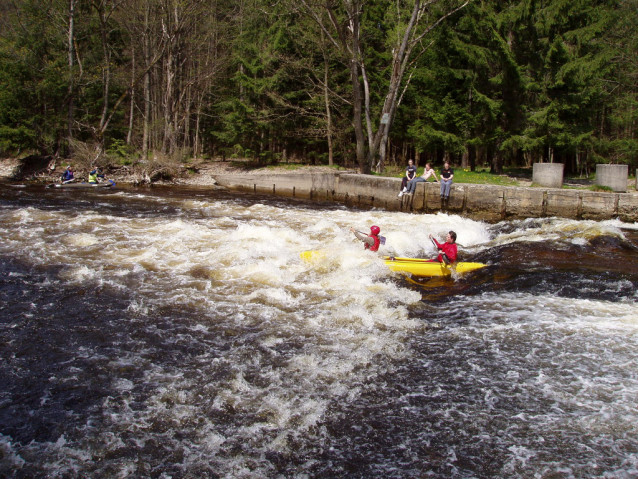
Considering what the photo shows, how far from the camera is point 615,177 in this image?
16.8 meters

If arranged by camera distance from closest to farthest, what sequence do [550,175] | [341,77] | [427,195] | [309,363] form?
[309,363] → [550,175] → [427,195] → [341,77]

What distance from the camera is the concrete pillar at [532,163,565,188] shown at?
59.5 feet

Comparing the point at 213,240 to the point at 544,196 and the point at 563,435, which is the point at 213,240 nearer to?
the point at 563,435

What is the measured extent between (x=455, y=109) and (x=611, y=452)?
860 inches

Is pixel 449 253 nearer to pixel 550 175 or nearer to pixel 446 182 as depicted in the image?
pixel 446 182

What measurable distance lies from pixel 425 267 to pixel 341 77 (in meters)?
21.1

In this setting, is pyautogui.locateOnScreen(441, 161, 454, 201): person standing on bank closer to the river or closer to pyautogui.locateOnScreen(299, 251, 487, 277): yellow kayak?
the river

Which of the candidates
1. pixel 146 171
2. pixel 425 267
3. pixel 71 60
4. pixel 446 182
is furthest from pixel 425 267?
pixel 71 60

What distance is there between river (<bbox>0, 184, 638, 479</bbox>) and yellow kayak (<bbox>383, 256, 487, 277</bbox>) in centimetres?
23

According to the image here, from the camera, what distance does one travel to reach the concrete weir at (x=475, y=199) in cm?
1591

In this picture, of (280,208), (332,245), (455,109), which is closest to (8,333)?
(332,245)

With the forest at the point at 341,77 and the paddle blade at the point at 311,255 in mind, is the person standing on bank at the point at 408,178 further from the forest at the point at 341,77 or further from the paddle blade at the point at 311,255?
the paddle blade at the point at 311,255

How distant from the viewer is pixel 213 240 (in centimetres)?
1259

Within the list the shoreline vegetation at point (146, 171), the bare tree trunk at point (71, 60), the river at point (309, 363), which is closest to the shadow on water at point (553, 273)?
the river at point (309, 363)
